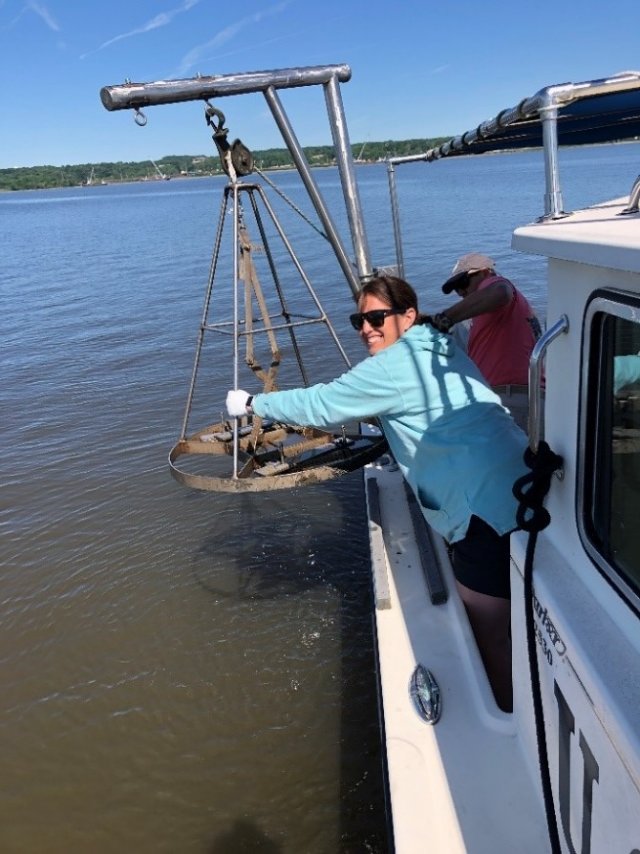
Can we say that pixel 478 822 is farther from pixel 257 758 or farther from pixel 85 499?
pixel 85 499

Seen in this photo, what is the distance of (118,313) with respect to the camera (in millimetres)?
16844

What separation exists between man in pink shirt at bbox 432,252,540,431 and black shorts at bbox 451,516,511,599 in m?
1.99

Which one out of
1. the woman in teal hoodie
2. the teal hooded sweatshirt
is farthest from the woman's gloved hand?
the teal hooded sweatshirt

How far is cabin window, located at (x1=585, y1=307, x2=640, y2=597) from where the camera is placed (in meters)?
1.67

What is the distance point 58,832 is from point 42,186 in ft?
570

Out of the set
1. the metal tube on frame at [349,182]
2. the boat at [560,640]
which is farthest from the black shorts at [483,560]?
the metal tube on frame at [349,182]

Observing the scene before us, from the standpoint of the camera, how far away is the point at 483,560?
104 inches

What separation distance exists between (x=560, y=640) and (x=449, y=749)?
96 cm

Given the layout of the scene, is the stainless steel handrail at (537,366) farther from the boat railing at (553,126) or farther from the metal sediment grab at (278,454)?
the metal sediment grab at (278,454)

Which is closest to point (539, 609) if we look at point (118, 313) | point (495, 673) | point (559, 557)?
point (559, 557)

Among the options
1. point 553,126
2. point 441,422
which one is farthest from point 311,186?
point 441,422

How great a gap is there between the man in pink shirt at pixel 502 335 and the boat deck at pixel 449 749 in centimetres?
171

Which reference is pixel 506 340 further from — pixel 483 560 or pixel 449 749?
pixel 449 749

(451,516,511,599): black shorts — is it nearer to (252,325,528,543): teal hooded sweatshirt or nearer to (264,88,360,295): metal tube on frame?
(252,325,528,543): teal hooded sweatshirt
